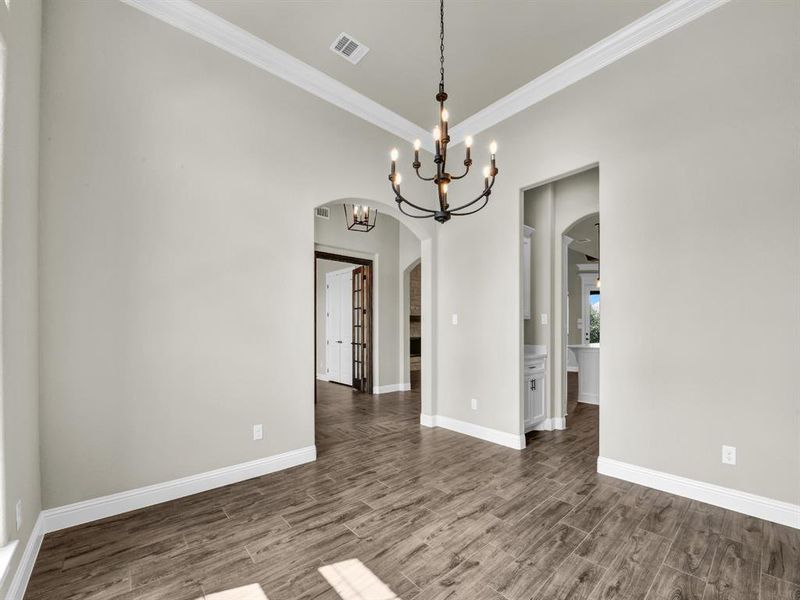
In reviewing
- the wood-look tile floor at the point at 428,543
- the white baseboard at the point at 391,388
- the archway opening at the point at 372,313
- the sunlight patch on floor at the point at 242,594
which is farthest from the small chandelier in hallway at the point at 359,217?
the sunlight patch on floor at the point at 242,594

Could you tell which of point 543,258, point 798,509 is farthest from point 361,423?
point 798,509

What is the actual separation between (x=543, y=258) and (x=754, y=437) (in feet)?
8.48

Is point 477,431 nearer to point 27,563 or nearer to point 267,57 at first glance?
point 27,563

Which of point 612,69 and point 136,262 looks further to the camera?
point 612,69

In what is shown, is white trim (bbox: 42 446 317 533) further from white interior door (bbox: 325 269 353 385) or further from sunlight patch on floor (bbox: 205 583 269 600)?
white interior door (bbox: 325 269 353 385)

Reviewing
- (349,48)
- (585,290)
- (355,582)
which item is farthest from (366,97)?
(585,290)

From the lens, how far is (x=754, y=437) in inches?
96.3

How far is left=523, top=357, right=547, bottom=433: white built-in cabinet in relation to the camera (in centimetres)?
→ 414

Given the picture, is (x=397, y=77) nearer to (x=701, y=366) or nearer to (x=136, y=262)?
(x=136, y=262)

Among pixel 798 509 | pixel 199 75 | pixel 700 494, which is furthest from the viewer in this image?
pixel 199 75

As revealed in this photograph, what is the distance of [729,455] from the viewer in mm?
2539

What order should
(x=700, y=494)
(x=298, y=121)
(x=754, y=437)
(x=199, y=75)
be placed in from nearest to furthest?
(x=754, y=437) < (x=700, y=494) < (x=199, y=75) < (x=298, y=121)

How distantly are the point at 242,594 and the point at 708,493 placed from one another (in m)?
3.08

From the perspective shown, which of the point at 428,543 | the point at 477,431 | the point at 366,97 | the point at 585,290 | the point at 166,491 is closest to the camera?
the point at 428,543
